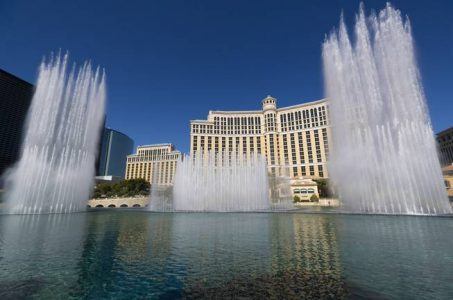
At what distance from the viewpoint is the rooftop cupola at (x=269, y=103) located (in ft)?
380

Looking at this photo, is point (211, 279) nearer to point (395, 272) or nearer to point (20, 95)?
point (395, 272)

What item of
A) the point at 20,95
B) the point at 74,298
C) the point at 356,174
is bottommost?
the point at 74,298

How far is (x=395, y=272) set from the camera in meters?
7.40

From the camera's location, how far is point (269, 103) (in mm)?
118000

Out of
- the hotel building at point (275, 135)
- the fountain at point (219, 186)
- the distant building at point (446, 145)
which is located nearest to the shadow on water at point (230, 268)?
the fountain at point (219, 186)

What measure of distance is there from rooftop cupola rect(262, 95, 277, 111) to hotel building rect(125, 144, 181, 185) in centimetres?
5723

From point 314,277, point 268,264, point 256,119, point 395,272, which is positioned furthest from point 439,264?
point 256,119

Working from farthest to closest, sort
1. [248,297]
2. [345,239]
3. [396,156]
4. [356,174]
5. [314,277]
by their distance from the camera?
[356,174], [396,156], [345,239], [314,277], [248,297]

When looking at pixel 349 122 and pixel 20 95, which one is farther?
pixel 20 95

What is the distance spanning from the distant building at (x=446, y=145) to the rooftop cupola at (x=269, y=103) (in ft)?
233

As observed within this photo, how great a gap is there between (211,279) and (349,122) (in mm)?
32322

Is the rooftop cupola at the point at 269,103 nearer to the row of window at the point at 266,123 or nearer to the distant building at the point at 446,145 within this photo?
the row of window at the point at 266,123

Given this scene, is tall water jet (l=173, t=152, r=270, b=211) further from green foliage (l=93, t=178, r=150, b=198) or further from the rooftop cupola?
the rooftop cupola

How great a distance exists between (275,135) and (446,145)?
7019 centimetres
